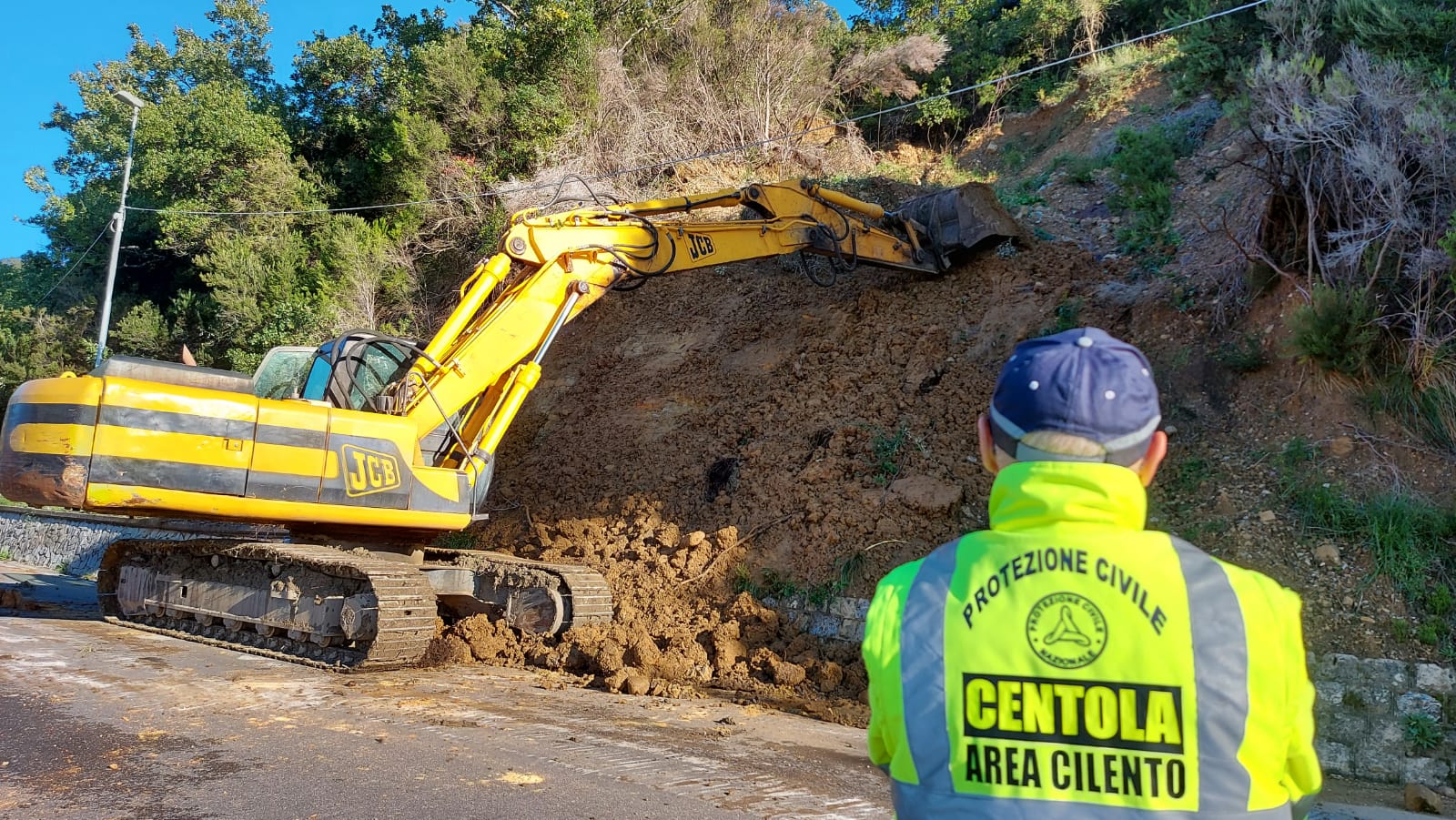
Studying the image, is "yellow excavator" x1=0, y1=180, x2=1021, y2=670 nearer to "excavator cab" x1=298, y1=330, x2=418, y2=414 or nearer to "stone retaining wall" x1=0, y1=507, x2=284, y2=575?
"excavator cab" x1=298, y1=330, x2=418, y2=414

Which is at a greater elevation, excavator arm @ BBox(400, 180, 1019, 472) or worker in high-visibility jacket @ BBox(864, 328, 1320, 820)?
excavator arm @ BBox(400, 180, 1019, 472)

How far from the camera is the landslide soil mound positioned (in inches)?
315

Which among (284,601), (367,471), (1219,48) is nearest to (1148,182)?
(1219,48)

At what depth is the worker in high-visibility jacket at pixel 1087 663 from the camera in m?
1.44

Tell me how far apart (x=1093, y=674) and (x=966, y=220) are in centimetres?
1100

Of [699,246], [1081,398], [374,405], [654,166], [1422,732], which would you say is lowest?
[1422,732]

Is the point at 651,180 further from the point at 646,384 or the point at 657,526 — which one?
the point at 657,526

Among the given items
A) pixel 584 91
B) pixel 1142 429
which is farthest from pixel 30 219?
pixel 1142 429

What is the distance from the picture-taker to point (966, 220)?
39.1 ft

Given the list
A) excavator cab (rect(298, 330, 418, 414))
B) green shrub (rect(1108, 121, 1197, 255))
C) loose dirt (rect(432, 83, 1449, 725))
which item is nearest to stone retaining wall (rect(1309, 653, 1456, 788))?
loose dirt (rect(432, 83, 1449, 725))

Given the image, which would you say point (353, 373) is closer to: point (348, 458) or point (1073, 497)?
point (348, 458)

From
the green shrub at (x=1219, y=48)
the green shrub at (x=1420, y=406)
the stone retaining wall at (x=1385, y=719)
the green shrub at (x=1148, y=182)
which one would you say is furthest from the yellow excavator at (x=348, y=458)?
the green shrub at (x=1219, y=48)

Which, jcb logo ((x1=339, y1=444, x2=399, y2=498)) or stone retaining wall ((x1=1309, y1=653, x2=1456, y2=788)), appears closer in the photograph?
stone retaining wall ((x1=1309, y1=653, x2=1456, y2=788))

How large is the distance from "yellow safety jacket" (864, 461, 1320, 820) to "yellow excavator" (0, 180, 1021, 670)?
6.27m
